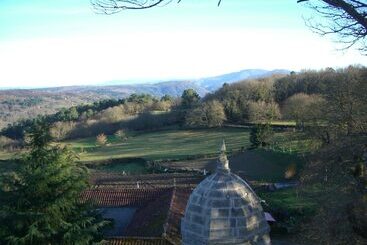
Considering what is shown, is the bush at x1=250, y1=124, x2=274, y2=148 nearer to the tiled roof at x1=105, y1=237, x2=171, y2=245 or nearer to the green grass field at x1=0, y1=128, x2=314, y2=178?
the green grass field at x1=0, y1=128, x2=314, y2=178

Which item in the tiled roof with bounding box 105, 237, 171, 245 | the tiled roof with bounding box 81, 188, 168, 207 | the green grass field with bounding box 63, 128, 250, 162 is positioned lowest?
the green grass field with bounding box 63, 128, 250, 162

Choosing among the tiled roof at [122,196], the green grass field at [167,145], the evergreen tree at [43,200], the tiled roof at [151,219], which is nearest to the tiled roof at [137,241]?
the tiled roof at [151,219]

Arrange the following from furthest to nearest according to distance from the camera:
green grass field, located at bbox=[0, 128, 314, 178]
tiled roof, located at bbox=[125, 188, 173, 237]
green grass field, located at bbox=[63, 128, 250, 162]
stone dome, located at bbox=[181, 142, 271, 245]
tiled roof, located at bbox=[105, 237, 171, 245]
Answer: green grass field, located at bbox=[63, 128, 250, 162] < green grass field, located at bbox=[0, 128, 314, 178] < tiled roof, located at bbox=[125, 188, 173, 237] < tiled roof, located at bbox=[105, 237, 171, 245] < stone dome, located at bbox=[181, 142, 271, 245]

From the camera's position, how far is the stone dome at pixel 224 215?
361 inches

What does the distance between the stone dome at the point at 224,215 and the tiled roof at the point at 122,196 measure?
14329 mm

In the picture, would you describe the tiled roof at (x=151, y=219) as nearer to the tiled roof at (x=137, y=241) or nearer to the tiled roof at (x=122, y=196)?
the tiled roof at (x=137, y=241)

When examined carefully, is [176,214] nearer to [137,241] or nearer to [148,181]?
[137,241]

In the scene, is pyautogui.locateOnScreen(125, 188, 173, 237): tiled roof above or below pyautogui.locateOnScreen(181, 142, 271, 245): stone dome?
below

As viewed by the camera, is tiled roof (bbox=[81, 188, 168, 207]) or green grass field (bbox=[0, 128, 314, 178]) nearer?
tiled roof (bbox=[81, 188, 168, 207])

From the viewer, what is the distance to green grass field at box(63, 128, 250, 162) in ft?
169

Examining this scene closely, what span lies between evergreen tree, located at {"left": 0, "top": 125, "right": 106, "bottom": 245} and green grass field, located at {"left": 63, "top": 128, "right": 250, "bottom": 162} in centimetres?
3440

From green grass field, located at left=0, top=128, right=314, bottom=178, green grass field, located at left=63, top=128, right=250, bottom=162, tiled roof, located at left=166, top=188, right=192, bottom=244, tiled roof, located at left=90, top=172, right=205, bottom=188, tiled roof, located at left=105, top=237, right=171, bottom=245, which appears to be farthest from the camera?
green grass field, located at left=63, top=128, right=250, bottom=162

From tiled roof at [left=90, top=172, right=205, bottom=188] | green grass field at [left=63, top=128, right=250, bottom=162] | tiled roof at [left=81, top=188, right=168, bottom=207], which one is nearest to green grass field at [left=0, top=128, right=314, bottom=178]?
green grass field at [left=63, top=128, right=250, bottom=162]

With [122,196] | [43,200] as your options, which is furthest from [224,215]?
[122,196]
